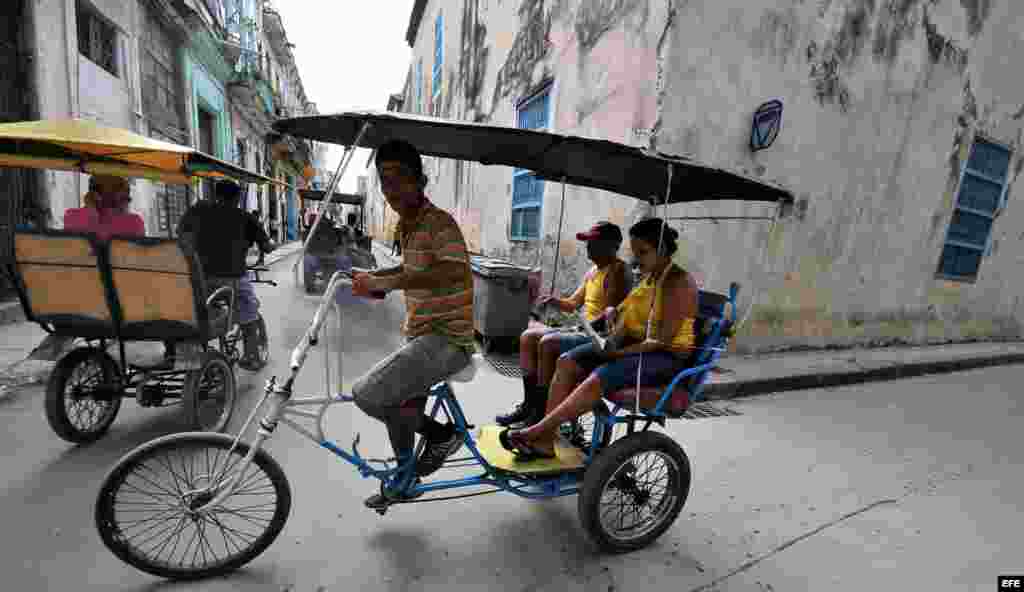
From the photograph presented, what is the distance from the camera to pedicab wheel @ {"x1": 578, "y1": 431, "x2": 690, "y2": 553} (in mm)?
2207

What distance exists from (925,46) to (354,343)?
28.6 ft

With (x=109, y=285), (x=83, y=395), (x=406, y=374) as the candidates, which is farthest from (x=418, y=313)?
(x=83, y=395)

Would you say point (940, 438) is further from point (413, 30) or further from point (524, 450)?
point (413, 30)

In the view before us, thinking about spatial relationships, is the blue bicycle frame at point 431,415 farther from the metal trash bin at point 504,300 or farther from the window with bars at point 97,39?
the window with bars at point 97,39

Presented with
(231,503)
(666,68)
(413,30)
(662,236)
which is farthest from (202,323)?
(413,30)

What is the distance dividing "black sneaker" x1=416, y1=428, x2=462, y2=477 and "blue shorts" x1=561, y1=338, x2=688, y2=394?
747mm

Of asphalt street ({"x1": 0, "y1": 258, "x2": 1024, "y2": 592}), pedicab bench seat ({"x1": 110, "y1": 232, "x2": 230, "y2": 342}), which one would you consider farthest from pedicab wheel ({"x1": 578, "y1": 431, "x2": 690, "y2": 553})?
pedicab bench seat ({"x1": 110, "y1": 232, "x2": 230, "y2": 342})

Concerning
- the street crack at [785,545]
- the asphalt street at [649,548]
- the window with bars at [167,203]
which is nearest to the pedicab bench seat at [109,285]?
the asphalt street at [649,548]

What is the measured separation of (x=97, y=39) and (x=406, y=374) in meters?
10.3

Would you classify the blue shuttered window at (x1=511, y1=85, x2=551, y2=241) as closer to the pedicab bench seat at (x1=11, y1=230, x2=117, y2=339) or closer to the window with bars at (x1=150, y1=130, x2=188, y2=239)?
the pedicab bench seat at (x1=11, y1=230, x2=117, y2=339)

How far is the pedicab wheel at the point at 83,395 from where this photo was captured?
113 inches

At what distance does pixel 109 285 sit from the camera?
2760 millimetres

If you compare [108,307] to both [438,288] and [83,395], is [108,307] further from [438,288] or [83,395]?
[438,288]

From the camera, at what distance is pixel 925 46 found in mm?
6180
